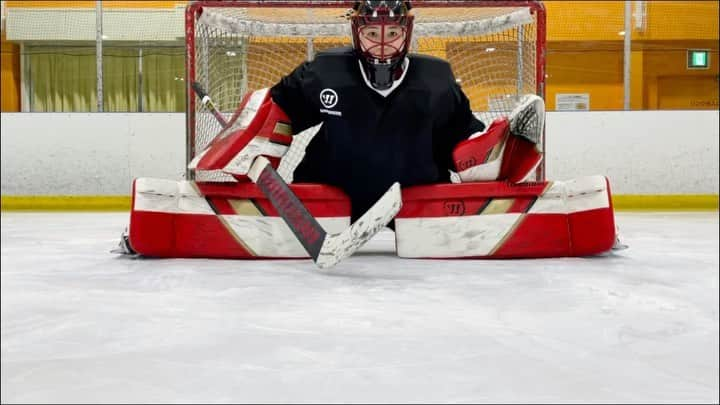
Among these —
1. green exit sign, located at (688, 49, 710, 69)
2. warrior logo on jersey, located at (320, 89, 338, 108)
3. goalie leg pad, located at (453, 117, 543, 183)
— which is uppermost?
green exit sign, located at (688, 49, 710, 69)

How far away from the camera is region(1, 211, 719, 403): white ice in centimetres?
96

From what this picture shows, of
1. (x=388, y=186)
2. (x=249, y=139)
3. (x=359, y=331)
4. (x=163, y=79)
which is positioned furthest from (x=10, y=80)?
(x=359, y=331)

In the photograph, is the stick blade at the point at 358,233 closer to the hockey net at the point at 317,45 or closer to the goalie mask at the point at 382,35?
the goalie mask at the point at 382,35

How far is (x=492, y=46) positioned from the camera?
341 cm

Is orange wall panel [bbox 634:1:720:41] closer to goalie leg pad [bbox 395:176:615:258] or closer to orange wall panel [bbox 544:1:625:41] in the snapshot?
orange wall panel [bbox 544:1:625:41]

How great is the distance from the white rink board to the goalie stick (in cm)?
257

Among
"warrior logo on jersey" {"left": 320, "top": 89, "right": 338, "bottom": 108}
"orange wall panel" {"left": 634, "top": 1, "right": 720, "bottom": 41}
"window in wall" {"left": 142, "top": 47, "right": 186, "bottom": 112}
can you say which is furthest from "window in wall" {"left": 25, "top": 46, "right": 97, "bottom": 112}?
"orange wall panel" {"left": 634, "top": 1, "right": 720, "bottom": 41}

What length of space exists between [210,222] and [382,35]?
755 mm

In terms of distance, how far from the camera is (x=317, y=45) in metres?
3.50

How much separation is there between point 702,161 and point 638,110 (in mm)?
490

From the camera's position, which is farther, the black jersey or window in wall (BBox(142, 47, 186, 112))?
window in wall (BBox(142, 47, 186, 112))

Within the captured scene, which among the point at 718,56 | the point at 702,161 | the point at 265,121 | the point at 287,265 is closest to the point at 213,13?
the point at 265,121

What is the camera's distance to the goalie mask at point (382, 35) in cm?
215

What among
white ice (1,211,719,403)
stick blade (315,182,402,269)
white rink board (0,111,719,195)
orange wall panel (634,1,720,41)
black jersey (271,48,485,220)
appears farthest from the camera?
orange wall panel (634,1,720,41)
